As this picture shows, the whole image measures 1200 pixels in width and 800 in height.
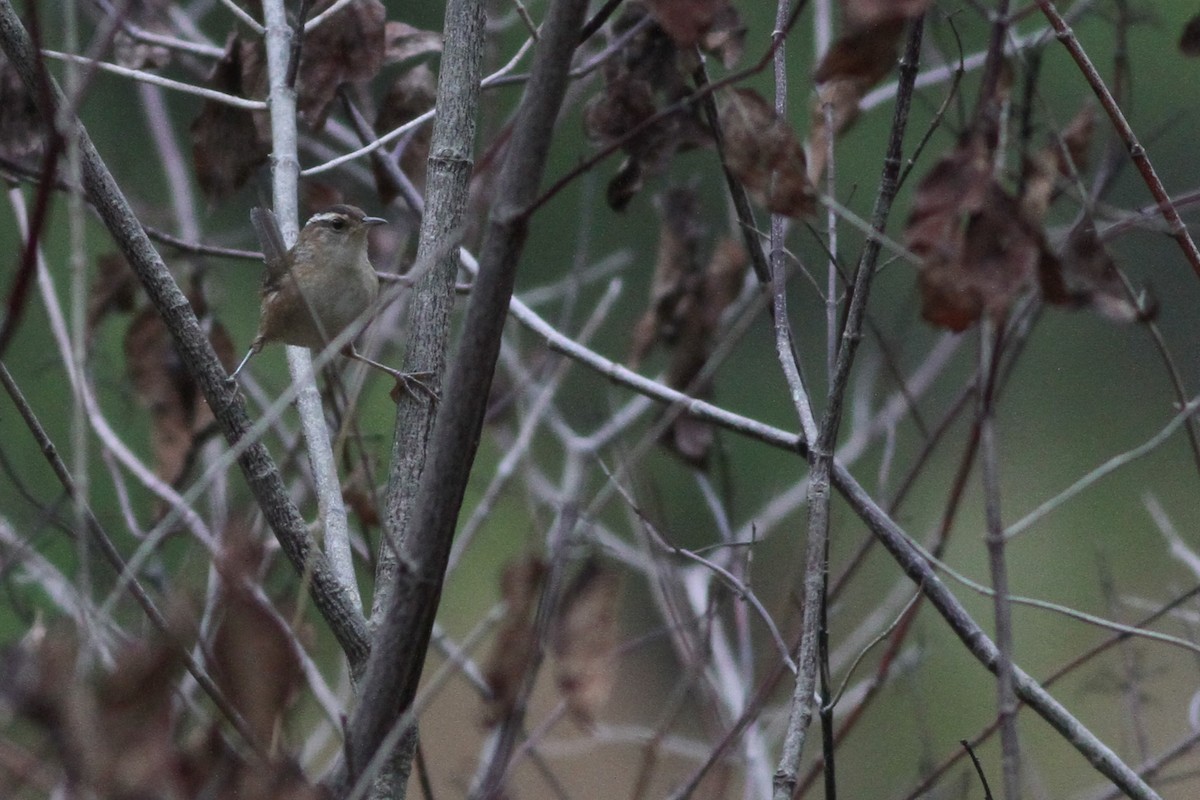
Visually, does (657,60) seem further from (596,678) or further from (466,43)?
(596,678)

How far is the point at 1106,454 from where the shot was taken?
1279 cm

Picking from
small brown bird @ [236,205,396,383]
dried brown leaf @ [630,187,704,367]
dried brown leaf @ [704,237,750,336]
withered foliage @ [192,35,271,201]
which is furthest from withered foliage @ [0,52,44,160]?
dried brown leaf @ [704,237,750,336]

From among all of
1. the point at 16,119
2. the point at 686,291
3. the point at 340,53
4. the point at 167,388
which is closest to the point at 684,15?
the point at 340,53

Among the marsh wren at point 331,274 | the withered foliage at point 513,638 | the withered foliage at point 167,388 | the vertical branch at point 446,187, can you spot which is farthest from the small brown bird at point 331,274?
the withered foliage at point 513,638

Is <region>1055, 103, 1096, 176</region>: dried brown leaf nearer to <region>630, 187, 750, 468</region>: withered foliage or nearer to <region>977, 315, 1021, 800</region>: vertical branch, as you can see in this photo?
<region>630, 187, 750, 468</region>: withered foliage

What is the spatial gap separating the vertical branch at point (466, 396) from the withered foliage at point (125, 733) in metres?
0.25

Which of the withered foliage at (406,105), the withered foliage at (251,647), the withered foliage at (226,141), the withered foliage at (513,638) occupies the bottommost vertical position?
the withered foliage at (251,647)

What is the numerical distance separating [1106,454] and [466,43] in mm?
11751

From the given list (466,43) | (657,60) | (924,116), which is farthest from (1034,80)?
(924,116)

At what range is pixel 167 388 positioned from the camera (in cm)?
345

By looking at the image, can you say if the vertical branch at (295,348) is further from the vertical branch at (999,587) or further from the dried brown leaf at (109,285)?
the vertical branch at (999,587)

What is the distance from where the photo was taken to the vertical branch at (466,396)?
1.35m

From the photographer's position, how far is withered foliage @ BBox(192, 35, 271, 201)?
2.89m

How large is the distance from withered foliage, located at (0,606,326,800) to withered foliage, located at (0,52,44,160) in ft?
6.39
